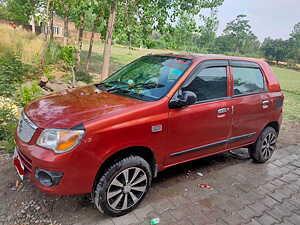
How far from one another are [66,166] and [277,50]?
75257mm

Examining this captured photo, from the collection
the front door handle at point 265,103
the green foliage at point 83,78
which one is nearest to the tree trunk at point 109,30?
the green foliage at point 83,78

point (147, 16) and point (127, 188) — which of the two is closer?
point (127, 188)

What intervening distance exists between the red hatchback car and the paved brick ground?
0.93 ft

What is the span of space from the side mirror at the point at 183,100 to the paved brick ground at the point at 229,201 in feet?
3.97

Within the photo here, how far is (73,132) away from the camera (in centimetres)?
209

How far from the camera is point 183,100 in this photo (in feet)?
8.67

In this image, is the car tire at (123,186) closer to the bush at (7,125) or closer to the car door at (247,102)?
the car door at (247,102)

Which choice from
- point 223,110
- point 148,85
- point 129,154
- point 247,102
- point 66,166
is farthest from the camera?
point 247,102

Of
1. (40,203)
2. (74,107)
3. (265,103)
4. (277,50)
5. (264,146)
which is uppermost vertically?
(277,50)

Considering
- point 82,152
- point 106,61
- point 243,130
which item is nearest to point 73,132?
point 82,152

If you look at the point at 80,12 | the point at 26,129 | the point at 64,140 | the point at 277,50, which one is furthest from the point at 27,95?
the point at 277,50

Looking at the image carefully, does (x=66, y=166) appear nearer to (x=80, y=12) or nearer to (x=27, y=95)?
(x=27, y=95)

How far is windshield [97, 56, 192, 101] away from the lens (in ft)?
9.14

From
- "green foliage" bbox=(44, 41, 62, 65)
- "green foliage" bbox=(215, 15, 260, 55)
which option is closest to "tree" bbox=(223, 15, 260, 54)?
"green foliage" bbox=(215, 15, 260, 55)
